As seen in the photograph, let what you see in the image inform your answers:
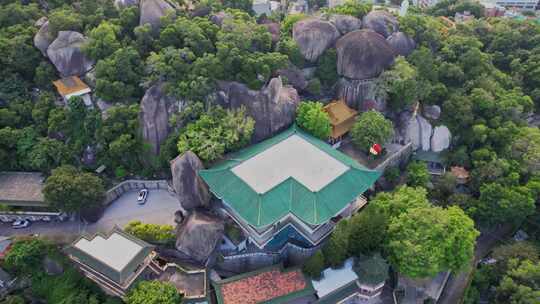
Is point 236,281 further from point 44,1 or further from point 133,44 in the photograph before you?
point 44,1

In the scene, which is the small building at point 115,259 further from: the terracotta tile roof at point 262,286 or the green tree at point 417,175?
the green tree at point 417,175

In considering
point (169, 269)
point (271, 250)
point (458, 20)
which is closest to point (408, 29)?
point (458, 20)

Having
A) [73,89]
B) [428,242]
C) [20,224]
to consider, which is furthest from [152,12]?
[428,242]

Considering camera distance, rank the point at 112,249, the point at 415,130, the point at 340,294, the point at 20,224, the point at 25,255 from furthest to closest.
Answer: the point at 415,130 < the point at 20,224 < the point at 25,255 < the point at 112,249 < the point at 340,294

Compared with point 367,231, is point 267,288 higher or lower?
lower

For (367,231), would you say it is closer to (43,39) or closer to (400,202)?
(400,202)

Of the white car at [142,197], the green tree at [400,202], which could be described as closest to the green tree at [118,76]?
the white car at [142,197]
